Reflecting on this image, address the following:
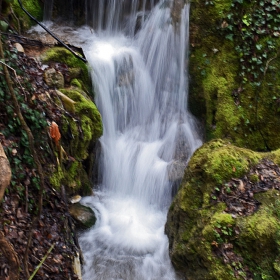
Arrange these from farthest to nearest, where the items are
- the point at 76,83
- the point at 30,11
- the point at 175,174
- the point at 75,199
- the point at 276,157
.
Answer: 1. the point at 30,11
2. the point at 175,174
3. the point at 76,83
4. the point at 75,199
5. the point at 276,157

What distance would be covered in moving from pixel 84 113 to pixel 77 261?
98.0 inches

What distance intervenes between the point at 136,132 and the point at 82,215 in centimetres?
256

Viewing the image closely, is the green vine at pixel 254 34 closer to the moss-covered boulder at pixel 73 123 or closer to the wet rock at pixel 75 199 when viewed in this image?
the moss-covered boulder at pixel 73 123

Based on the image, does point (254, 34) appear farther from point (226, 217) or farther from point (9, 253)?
point (9, 253)

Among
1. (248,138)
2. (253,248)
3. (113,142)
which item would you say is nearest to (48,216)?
(253,248)

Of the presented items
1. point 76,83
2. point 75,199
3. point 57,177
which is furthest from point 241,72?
point 57,177

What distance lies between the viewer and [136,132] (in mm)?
6926

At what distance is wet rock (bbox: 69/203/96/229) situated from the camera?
15.9ft

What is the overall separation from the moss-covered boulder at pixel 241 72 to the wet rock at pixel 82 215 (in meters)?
3.13

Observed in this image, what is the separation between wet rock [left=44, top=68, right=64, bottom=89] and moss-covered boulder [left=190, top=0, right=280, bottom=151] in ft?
10.7

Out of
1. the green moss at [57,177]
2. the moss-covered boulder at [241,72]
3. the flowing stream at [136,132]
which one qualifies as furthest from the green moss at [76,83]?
the moss-covered boulder at [241,72]

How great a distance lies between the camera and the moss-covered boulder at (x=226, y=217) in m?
3.68

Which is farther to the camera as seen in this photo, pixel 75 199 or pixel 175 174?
pixel 175 174

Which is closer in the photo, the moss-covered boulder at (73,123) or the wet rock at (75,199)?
the moss-covered boulder at (73,123)
